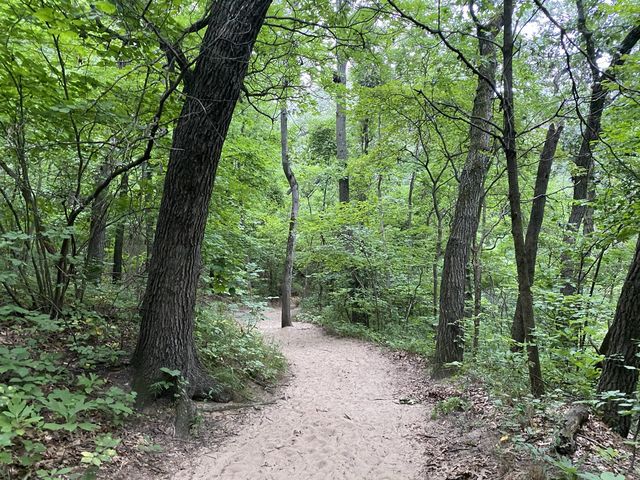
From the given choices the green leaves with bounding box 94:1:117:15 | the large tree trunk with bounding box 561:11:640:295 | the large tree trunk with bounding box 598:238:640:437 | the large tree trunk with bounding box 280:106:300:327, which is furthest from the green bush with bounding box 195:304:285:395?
the large tree trunk with bounding box 561:11:640:295

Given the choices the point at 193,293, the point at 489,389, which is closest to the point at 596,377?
the point at 489,389

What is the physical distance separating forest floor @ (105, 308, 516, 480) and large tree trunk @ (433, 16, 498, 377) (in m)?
0.83

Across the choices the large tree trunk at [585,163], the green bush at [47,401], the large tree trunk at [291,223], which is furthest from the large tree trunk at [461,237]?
the large tree trunk at [291,223]

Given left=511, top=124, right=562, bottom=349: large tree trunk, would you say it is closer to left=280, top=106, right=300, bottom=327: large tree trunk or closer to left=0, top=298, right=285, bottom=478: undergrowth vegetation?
left=0, top=298, right=285, bottom=478: undergrowth vegetation

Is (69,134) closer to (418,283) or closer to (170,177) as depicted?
(170,177)

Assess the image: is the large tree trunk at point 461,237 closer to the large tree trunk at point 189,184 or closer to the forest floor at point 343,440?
the forest floor at point 343,440

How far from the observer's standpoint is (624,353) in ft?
13.0

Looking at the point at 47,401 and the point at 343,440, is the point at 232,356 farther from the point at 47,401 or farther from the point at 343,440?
the point at 47,401

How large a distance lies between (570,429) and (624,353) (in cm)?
137

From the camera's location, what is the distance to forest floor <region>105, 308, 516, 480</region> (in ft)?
11.7

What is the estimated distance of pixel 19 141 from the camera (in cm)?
395

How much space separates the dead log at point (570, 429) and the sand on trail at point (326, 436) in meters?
1.36

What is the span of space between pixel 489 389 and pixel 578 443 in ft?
5.67

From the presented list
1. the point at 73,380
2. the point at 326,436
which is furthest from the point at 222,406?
the point at 73,380
